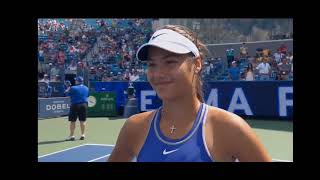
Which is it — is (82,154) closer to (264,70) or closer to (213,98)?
(213,98)

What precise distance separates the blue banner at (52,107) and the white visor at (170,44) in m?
12.8

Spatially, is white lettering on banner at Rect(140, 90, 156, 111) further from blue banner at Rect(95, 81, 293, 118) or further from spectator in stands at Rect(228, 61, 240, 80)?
spectator in stands at Rect(228, 61, 240, 80)

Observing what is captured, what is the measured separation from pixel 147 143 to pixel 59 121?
12085 millimetres

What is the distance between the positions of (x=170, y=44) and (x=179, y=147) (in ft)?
1.81

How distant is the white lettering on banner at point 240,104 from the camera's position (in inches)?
492

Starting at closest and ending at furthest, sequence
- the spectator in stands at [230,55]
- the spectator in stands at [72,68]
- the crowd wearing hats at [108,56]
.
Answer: the crowd wearing hats at [108,56], the spectator in stands at [230,55], the spectator in stands at [72,68]

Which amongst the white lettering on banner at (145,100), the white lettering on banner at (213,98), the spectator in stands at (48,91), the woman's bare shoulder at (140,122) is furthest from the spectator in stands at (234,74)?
the woman's bare shoulder at (140,122)

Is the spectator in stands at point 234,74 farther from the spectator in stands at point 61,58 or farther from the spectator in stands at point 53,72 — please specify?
the spectator in stands at point 61,58

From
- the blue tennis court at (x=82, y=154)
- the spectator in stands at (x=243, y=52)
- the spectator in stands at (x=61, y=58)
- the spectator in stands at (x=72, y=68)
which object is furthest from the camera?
the spectator in stands at (x=61, y=58)

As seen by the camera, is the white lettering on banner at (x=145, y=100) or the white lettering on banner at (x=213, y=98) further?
the white lettering on banner at (x=145, y=100)

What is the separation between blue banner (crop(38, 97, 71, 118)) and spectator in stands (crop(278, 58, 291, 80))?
868cm
